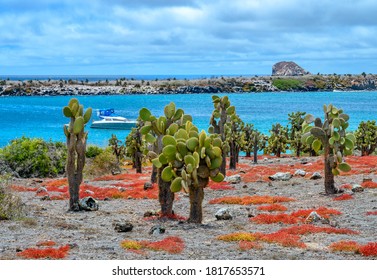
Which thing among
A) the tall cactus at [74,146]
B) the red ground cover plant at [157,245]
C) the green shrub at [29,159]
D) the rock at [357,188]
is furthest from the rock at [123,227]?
the green shrub at [29,159]

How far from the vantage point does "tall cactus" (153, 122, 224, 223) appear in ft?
71.0

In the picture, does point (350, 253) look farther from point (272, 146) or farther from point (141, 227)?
point (272, 146)

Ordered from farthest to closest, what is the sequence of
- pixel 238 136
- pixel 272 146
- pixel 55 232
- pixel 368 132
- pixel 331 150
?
pixel 272 146, pixel 368 132, pixel 238 136, pixel 331 150, pixel 55 232

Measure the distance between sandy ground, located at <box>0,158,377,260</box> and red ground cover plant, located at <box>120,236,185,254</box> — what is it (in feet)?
0.68

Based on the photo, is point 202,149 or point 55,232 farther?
point 202,149

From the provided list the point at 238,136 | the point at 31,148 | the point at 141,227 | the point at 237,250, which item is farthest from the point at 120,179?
the point at 237,250

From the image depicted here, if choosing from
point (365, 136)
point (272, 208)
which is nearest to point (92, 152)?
point (365, 136)

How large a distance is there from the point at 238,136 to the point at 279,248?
3171 cm

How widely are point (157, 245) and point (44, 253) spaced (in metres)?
3.31

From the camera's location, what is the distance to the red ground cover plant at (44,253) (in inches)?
606

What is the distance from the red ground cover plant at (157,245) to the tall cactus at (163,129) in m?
5.86

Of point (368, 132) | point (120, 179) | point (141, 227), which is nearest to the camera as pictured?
point (141, 227)

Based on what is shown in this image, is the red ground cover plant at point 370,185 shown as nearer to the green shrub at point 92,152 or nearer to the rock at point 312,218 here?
the rock at point 312,218

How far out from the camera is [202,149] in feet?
70.8
